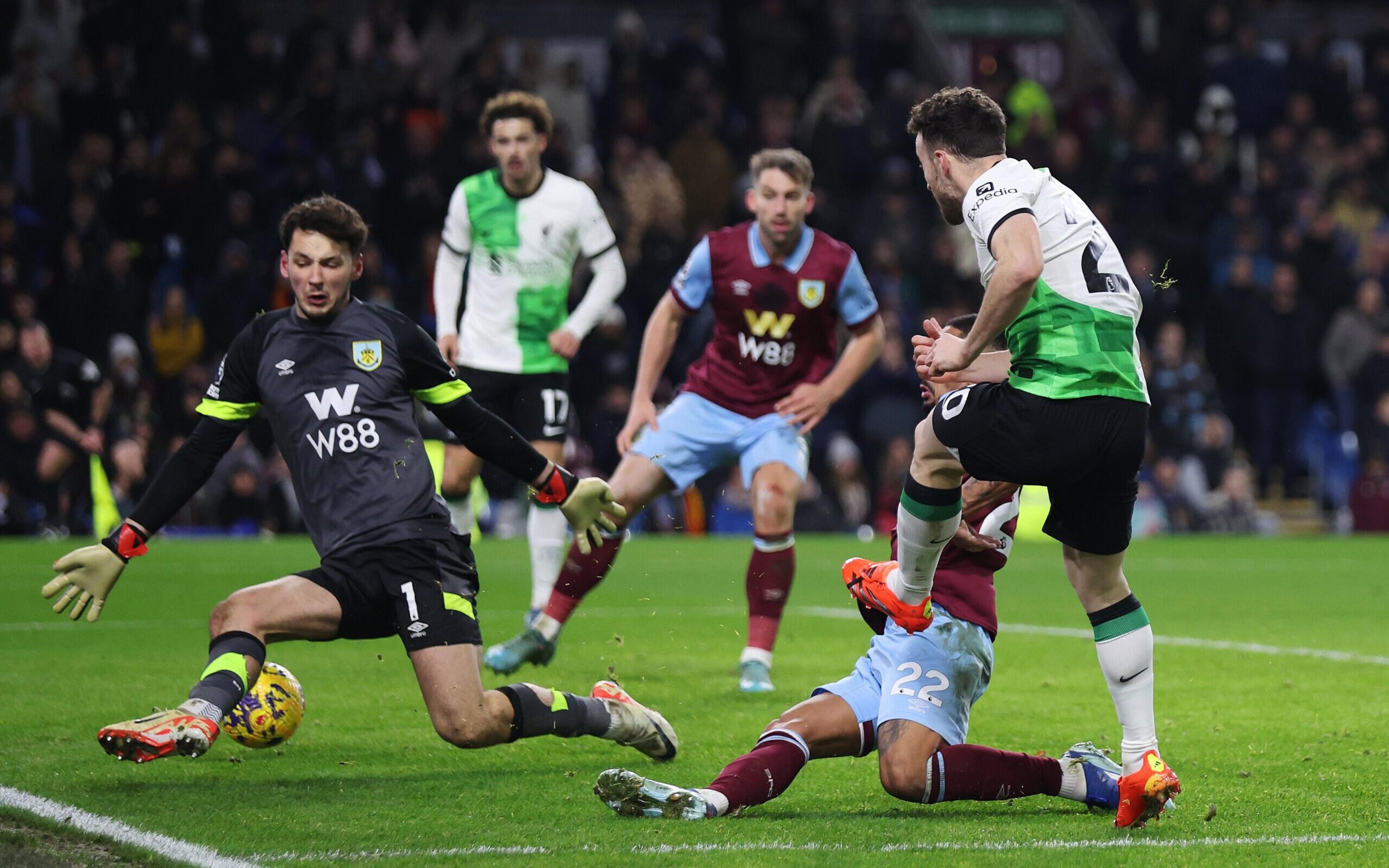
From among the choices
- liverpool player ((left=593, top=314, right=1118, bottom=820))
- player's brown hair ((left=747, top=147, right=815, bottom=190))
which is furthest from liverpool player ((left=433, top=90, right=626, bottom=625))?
liverpool player ((left=593, top=314, right=1118, bottom=820))

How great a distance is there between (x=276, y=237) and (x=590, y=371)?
129 inches

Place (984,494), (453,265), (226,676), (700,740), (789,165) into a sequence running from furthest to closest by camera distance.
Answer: (453,265)
(789,165)
(700,740)
(984,494)
(226,676)

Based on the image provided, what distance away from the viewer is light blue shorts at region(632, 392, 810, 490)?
25.8 ft

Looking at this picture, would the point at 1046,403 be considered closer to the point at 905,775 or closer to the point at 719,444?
the point at 905,775

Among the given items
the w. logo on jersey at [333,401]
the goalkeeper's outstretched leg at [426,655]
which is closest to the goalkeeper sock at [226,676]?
the goalkeeper's outstretched leg at [426,655]

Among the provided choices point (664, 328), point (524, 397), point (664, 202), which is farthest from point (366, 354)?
point (664, 202)

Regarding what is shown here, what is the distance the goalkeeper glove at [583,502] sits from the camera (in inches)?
212

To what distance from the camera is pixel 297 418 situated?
5473 mm

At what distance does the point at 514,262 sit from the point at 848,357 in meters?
2.10

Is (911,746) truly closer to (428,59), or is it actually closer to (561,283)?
(561,283)

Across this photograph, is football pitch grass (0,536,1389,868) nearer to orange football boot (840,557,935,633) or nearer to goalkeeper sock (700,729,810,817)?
goalkeeper sock (700,729,810,817)

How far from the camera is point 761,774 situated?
4.79m

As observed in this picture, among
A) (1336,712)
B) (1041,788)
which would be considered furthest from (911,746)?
(1336,712)

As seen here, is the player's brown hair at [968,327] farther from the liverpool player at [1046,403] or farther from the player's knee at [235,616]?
the player's knee at [235,616]
